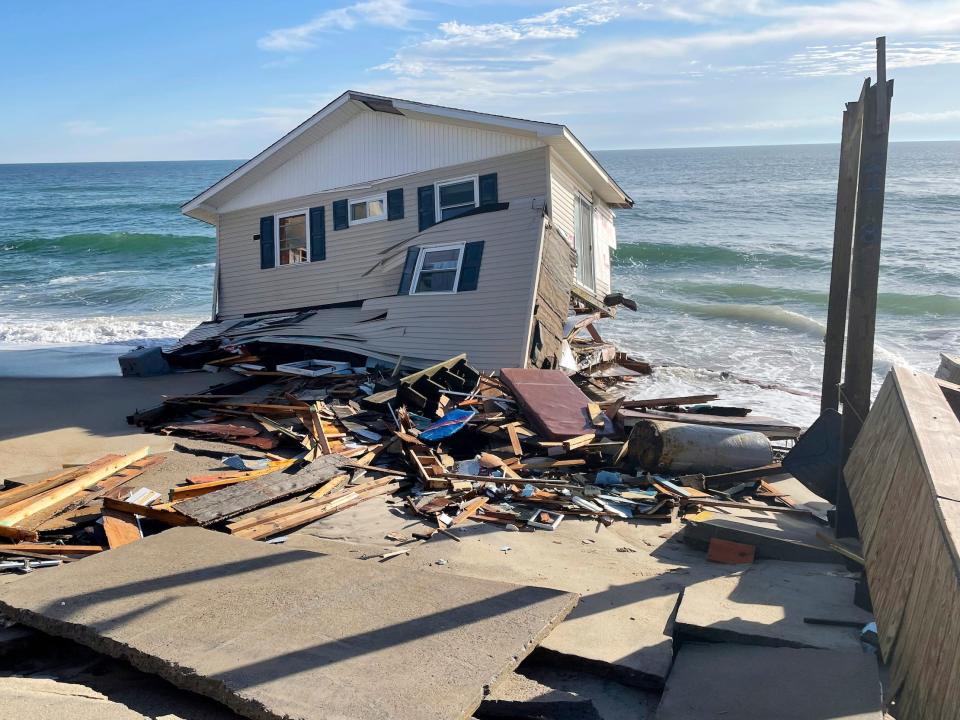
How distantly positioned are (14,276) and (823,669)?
39.8 metres

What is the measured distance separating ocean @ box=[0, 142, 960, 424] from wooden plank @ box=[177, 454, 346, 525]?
8.75 metres

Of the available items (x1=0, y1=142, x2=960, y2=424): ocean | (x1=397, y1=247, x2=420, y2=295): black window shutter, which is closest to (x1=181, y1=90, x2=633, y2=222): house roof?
(x1=397, y1=247, x2=420, y2=295): black window shutter

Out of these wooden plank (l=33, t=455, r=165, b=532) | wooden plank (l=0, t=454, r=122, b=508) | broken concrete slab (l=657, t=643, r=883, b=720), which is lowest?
broken concrete slab (l=657, t=643, r=883, b=720)

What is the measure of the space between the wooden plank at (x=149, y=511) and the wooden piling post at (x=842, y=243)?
6.17 metres

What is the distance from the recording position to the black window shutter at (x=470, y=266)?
50.4 feet

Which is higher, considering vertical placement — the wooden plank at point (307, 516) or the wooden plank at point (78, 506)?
the wooden plank at point (78, 506)

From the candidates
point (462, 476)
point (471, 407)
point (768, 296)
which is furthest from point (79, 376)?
point (768, 296)

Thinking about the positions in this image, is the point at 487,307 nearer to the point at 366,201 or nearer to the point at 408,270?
the point at 408,270

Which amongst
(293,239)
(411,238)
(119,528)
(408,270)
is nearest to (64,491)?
(119,528)

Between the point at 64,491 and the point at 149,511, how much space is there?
1.20m

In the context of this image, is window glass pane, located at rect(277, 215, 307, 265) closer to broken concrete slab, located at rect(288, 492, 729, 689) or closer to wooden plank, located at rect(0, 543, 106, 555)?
broken concrete slab, located at rect(288, 492, 729, 689)

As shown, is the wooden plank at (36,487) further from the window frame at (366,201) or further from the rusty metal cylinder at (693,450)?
the window frame at (366,201)

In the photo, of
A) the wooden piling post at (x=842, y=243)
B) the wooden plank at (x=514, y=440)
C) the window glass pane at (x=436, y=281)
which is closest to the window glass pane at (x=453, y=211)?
the window glass pane at (x=436, y=281)

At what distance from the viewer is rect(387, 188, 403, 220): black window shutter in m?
17.8
